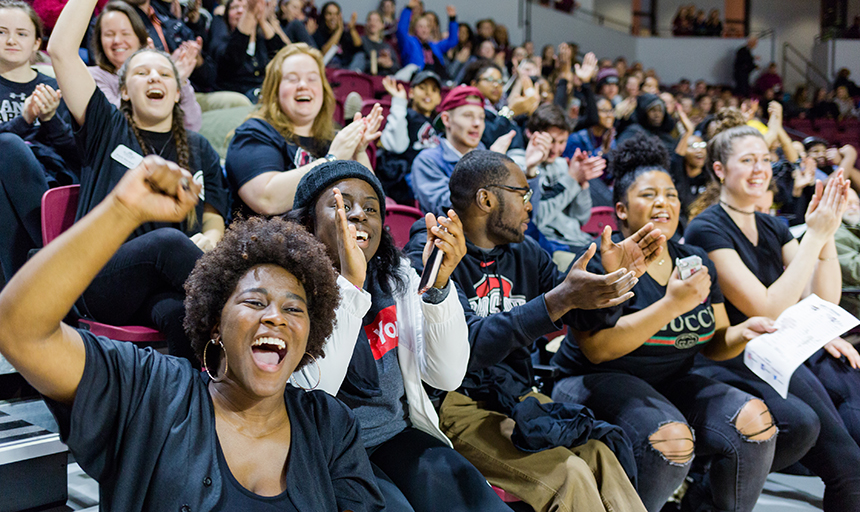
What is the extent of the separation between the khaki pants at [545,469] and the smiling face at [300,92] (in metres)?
1.29

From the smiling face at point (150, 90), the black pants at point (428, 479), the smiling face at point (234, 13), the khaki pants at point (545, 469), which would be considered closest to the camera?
the black pants at point (428, 479)

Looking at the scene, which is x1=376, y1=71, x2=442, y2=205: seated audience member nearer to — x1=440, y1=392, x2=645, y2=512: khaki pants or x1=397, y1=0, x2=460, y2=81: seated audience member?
x1=440, y1=392, x2=645, y2=512: khaki pants

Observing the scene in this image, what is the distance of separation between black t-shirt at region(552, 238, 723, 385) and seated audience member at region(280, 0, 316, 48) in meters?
3.61

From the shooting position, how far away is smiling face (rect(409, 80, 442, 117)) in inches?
167

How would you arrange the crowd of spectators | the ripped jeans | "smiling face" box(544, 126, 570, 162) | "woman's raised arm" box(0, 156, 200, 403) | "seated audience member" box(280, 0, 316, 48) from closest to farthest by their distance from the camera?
"woman's raised arm" box(0, 156, 200, 403)
the crowd of spectators
the ripped jeans
"smiling face" box(544, 126, 570, 162)
"seated audience member" box(280, 0, 316, 48)

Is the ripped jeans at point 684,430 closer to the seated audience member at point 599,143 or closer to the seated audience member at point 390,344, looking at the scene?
→ the seated audience member at point 390,344

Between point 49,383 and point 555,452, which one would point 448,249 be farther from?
point 49,383

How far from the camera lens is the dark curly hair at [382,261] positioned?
1841mm

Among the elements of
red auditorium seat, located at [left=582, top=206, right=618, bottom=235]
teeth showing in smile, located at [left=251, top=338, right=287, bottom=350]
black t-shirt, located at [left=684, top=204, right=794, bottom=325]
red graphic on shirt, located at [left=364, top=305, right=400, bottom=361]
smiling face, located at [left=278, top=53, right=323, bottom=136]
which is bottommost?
red auditorium seat, located at [left=582, top=206, right=618, bottom=235]

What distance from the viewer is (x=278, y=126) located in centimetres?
255

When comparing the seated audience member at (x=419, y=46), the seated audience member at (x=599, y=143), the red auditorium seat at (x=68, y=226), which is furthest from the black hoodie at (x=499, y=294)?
the seated audience member at (x=419, y=46)

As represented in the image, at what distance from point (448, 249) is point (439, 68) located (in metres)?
5.78

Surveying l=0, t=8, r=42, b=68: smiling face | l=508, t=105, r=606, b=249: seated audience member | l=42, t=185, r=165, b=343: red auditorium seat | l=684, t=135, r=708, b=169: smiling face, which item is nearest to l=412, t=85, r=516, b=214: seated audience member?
l=508, t=105, r=606, b=249: seated audience member

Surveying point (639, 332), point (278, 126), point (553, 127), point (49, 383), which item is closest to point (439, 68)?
point (553, 127)
